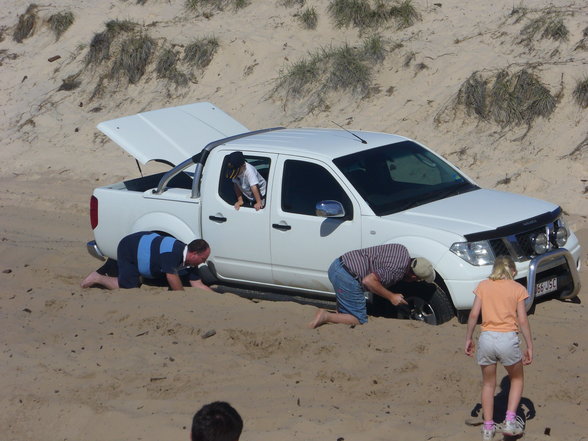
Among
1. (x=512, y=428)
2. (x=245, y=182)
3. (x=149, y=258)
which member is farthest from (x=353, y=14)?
(x=512, y=428)

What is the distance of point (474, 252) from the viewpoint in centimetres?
775

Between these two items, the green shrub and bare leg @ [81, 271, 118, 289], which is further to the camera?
the green shrub

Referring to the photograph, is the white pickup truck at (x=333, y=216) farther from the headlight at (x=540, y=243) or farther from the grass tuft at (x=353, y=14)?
the grass tuft at (x=353, y=14)

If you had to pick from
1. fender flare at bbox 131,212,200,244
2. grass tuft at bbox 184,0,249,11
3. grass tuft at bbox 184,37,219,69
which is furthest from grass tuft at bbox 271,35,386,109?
fender flare at bbox 131,212,200,244

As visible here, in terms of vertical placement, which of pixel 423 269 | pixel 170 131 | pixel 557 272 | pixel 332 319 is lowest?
pixel 332 319

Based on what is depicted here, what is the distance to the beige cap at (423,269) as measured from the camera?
7.52 metres

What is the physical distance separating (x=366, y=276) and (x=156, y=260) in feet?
7.83

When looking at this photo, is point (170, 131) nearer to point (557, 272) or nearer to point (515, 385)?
point (557, 272)

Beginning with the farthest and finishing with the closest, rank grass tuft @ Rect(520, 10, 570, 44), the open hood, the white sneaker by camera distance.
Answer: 1. grass tuft @ Rect(520, 10, 570, 44)
2. the open hood
3. the white sneaker

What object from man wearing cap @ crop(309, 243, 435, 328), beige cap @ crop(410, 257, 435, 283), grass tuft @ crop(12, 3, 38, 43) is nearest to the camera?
beige cap @ crop(410, 257, 435, 283)

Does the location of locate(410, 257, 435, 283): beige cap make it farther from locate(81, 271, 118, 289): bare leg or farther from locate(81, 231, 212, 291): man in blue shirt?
locate(81, 271, 118, 289): bare leg

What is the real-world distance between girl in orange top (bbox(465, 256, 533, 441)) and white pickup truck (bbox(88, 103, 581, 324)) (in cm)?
152

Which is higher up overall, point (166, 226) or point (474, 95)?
point (474, 95)

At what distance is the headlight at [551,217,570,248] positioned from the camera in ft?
27.1
